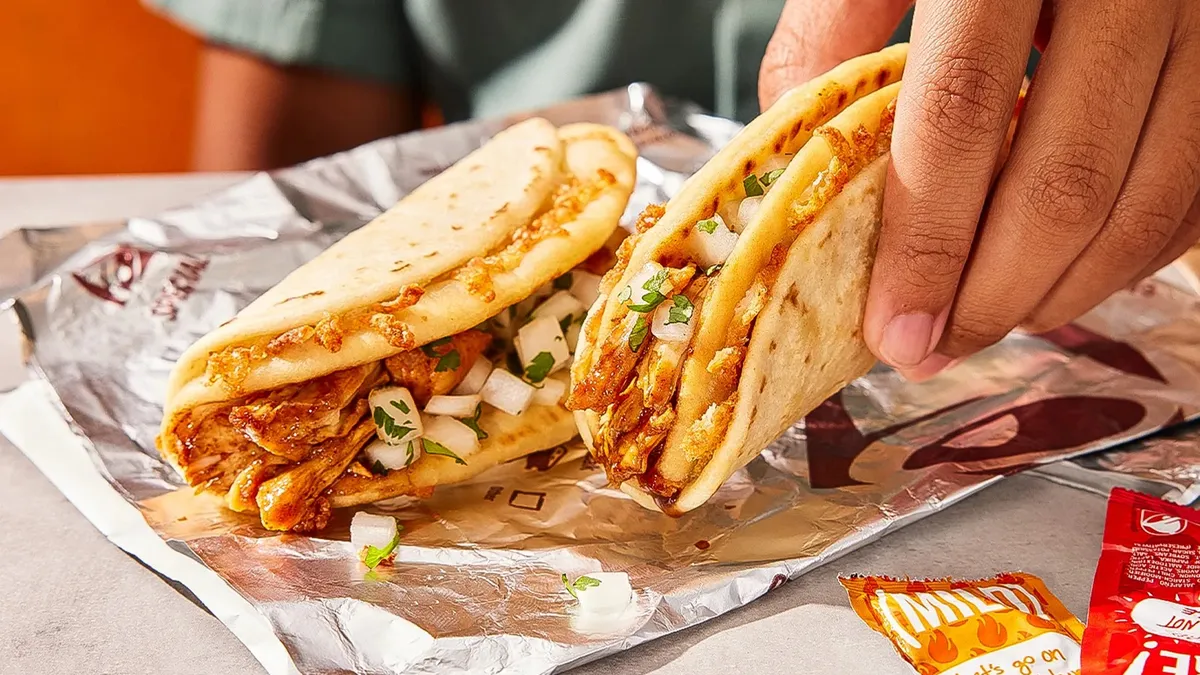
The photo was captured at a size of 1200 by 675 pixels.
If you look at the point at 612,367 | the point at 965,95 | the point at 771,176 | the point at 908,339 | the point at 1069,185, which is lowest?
the point at 612,367

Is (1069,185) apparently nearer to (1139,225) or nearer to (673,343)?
(1139,225)

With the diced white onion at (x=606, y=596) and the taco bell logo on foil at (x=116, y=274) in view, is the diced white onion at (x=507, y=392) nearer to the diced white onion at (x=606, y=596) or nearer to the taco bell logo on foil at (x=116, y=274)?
the diced white onion at (x=606, y=596)

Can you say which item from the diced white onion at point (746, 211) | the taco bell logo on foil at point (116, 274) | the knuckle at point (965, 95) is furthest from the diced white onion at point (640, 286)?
the taco bell logo on foil at point (116, 274)

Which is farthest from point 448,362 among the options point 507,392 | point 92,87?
point 92,87

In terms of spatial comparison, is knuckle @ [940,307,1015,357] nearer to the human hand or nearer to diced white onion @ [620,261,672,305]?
the human hand

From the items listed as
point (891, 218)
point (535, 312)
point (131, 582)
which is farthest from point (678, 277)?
point (131, 582)
